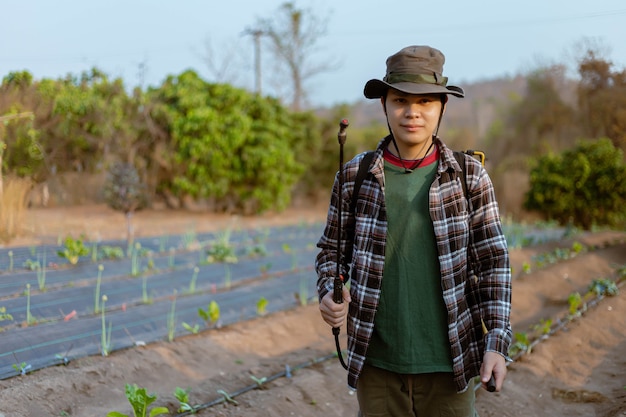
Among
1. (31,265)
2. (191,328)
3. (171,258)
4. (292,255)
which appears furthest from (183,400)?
(292,255)

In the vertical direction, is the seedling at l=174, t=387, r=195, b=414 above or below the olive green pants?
below

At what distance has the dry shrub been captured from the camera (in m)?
6.56

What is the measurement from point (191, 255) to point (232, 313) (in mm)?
2097

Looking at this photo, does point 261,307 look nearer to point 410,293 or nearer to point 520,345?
point 520,345

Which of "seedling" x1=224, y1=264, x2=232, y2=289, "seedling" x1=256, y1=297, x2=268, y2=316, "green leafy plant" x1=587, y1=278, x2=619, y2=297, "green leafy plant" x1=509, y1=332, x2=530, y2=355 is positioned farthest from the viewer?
"seedling" x1=224, y1=264, x2=232, y2=289

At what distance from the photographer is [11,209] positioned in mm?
6598

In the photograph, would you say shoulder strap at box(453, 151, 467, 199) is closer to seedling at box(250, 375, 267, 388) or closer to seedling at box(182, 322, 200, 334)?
seedling at box(250, 375, 267, 388)

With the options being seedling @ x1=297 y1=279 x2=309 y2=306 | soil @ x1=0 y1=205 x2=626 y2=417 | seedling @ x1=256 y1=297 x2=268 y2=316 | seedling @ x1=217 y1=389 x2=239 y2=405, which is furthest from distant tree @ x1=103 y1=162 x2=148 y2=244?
seedling @ x1=217 y1=389 x2=239 y2=405

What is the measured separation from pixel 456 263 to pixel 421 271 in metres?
0.10

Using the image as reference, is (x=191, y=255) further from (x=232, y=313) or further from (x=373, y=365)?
(x=373, y=365)

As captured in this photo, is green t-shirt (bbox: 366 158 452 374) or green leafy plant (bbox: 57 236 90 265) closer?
green t-shirt (bbox: 366 158 452 374)

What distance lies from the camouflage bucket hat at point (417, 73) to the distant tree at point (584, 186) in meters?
10.4

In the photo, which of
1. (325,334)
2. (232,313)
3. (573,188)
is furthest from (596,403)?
(573,188)

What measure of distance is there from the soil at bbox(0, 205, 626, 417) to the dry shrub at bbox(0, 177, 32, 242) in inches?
138
